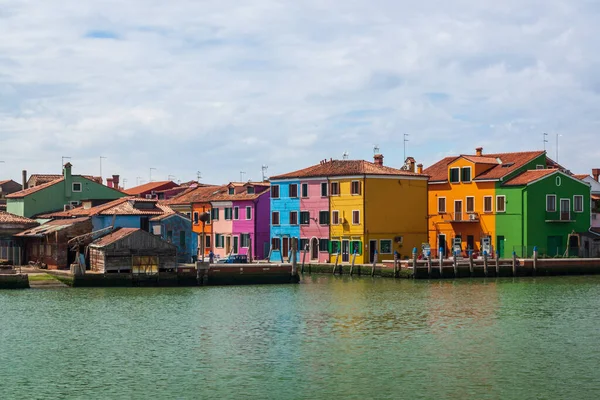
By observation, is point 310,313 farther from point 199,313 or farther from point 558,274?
point 558,274

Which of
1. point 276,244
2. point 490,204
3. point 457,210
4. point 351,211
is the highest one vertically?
point 490,204

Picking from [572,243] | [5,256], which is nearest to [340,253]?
[572,243]

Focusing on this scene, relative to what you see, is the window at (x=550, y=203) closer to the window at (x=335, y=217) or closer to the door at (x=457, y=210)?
the door at (x=457, y=210)

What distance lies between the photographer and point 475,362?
34.9 metres

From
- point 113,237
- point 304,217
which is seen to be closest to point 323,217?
point 304,217

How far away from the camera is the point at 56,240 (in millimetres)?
65750

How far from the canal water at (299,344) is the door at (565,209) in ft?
58.9

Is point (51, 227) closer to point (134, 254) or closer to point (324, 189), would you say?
point (134, 254)

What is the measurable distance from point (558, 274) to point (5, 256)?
133 feet

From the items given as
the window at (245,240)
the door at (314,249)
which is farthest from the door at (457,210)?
the window at (245,240)

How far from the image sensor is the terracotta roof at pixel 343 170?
75.7 metres

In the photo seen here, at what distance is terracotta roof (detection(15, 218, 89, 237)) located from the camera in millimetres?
66812

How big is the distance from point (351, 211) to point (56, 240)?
74.9 ft

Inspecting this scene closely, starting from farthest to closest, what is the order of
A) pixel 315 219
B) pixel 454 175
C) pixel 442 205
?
1. pixel 442 205
2. pixel 454 175
3. pixel 315 219
